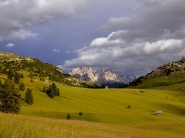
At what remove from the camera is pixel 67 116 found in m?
88.5

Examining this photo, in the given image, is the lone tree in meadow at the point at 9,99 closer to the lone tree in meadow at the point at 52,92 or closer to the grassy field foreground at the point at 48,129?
the grassy field foreground at the point at 48,129

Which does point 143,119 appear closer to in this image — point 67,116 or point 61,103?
point 67,116

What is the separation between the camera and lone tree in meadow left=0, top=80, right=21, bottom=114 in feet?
260

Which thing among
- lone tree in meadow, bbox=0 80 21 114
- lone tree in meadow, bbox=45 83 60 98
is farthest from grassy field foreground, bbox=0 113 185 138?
lone tree in meadow, bbox=45 83 60 98

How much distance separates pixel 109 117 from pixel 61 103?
3674cm

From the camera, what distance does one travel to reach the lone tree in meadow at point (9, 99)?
79250mm

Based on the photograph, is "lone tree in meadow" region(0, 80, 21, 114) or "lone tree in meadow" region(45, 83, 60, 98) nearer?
"lone tree in meadow" region(0, 80, 21, 114)

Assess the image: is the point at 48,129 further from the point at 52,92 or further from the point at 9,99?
the point at 52,92

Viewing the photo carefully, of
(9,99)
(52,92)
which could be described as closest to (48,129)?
(9,99)

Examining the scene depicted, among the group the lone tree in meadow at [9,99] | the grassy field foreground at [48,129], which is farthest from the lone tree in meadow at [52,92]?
the grassy field foreground at [48,129]

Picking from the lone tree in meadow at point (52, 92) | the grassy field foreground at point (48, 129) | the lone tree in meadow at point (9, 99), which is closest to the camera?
the grassy field foreground at point (48, 129)

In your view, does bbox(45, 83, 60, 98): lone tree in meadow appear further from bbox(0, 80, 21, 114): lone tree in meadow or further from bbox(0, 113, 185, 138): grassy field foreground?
bbox(0, 113, 185, 138): grassy field foreground

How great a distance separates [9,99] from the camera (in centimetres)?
8019

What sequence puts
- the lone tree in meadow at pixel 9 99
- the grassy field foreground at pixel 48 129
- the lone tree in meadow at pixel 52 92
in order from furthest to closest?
the lone tree in meadow at pixel 52 92 → the lone tree in meadow at pixel 9 99 → the grassy field foreground at pixel 48 129
